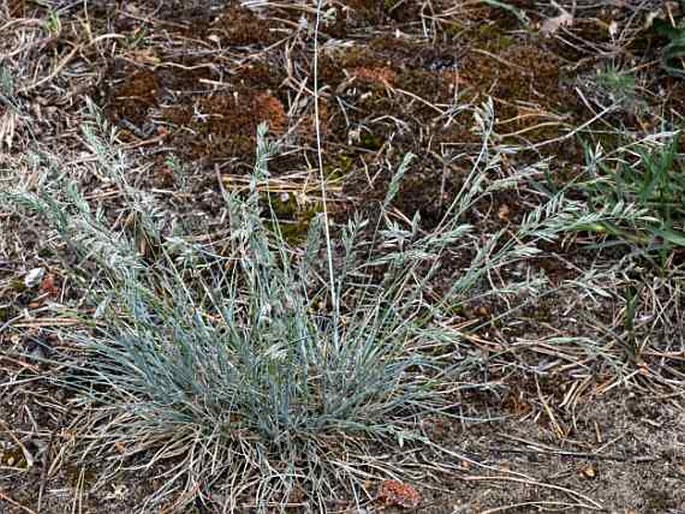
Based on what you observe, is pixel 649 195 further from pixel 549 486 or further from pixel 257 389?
pixel 257 389

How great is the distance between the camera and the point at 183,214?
2.65 metres

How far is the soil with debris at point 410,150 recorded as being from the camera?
2148 millimetres

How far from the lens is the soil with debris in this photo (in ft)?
7.05

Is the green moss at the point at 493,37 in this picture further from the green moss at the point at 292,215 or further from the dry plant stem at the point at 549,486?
the dry plant stem at the point at 549,486

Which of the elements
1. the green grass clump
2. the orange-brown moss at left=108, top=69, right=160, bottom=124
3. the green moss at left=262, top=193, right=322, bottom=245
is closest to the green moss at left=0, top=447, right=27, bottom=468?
the green moss at left=262, top=193, right=322, bottom=245

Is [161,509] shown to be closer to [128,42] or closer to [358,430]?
[358,430]

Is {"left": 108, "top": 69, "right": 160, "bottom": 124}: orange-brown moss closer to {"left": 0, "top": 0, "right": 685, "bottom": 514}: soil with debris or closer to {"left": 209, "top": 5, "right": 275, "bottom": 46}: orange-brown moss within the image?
{"left": 0, "top": 0, "right": 685, "bottom": 514}: soil with debris

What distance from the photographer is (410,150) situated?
2.77m

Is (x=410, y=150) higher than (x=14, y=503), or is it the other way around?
(x=410, y=150)

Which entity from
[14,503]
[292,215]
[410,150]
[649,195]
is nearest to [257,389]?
[14,503]

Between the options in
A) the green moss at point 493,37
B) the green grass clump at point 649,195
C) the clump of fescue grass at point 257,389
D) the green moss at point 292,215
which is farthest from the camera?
the green moss at point 493,37

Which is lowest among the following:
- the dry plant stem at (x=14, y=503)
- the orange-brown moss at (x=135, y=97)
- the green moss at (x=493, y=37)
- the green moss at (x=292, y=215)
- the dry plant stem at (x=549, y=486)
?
the dry plant stem at (x=14, y=503)

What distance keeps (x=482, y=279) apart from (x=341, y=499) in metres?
0.70

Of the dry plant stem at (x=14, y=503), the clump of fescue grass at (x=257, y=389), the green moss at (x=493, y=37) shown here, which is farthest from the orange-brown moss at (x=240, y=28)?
the dry plant stem at (x=14, y=503)
